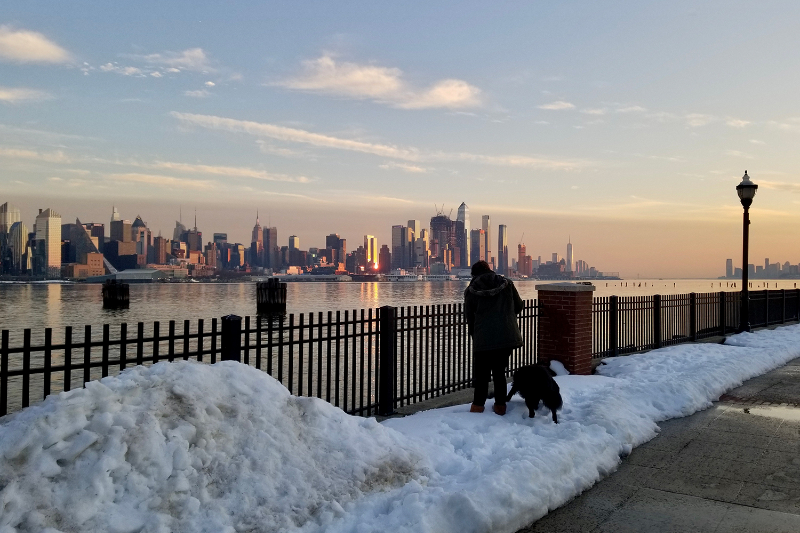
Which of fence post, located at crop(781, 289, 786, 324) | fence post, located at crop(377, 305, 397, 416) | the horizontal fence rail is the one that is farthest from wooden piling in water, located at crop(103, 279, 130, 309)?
fence post, located at crop(377, 305, 397, 416)

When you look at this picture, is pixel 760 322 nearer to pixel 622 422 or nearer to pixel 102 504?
pixel 622 422

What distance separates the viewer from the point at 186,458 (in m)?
3.84

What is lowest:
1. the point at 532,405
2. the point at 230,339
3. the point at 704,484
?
the point at 704,484

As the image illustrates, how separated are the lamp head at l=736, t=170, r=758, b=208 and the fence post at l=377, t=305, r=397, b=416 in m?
13.1

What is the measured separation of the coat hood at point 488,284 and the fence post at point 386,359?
1.27 metres

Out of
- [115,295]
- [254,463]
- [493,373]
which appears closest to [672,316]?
[493,373]

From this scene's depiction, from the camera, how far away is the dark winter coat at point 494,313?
679 centimetres

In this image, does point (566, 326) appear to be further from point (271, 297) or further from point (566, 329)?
point (271, 297)

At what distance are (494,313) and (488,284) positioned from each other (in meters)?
0.37

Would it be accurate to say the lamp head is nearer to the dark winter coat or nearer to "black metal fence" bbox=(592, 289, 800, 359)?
"black metal fence" bbox=(592, 289, 800, 359)

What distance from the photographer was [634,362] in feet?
34.4

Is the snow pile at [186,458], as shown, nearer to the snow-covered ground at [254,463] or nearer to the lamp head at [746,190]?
the snow-covered ground at [254,463]

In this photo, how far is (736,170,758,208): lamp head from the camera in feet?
52.1

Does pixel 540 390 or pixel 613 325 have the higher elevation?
pixel 613 325
